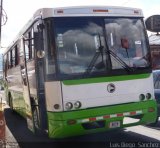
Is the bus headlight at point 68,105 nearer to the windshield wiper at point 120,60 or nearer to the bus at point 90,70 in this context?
the bus at point 90,70

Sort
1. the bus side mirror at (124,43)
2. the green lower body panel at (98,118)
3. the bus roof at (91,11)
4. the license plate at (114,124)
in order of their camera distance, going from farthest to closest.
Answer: the bus side mirror at (124,43)
the license plate at (114,124)
the bus roof at (91,11)
the green lower body panel at (98,118)

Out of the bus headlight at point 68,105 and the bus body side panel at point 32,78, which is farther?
the bus body side panel at point 32,78

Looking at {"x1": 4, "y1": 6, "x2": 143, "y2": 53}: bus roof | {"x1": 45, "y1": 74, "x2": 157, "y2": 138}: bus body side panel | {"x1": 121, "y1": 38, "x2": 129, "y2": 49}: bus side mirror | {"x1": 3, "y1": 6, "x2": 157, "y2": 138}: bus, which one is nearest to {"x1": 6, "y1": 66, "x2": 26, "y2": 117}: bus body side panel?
{"x1": 3, "y1": 6, "x2": 157, "y2": 138}: bus

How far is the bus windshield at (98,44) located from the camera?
25.2ft

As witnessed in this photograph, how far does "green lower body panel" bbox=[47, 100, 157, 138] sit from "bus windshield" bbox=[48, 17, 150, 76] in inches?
34.3

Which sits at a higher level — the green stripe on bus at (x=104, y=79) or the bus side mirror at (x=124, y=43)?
the bus side mirror at (x=124, y=43)

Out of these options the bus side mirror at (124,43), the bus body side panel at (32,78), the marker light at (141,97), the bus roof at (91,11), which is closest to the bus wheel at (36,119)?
the bus body side panel at (32,78)

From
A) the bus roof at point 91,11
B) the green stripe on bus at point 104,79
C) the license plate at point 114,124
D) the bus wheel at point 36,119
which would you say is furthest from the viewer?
the bus wheel at point 36,119

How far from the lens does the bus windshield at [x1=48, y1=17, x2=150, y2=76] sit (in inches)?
302

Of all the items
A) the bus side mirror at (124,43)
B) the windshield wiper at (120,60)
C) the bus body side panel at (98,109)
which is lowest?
the bus body side panel at (98,109)

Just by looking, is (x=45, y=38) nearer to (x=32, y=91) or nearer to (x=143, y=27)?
(x=32, y=91)

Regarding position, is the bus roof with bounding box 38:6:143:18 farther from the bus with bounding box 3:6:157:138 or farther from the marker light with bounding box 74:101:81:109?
the marker light with bounding box 74:101:81:109

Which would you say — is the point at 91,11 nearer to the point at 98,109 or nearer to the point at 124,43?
the point at 124,43

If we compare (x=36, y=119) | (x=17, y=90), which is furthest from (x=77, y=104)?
(x=17, y=90)
